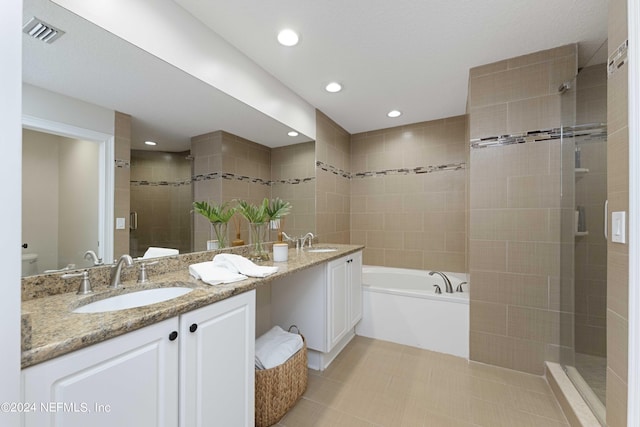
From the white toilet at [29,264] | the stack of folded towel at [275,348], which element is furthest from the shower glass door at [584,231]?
the white toilet at [29,264]

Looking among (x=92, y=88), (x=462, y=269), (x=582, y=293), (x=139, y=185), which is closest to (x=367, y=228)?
(x=462, y=269)

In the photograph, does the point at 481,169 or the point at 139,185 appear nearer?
the point at 139,185

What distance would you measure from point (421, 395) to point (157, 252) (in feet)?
6.23

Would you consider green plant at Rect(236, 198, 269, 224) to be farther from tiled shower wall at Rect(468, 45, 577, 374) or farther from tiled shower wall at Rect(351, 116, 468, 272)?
tiled shower wall at Rect(351, 116, 468, 272)

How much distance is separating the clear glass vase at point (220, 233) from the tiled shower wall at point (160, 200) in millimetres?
193

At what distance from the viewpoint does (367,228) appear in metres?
3.55

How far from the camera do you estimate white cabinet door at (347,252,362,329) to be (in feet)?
7.60

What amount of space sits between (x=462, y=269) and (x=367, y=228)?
1.22m

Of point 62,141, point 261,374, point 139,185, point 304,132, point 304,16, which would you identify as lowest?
point 261,374

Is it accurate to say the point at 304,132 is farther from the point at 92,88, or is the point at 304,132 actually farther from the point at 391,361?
the point at 391,361


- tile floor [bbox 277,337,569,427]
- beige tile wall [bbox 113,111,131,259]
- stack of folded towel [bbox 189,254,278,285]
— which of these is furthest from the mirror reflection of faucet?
tile floor [bbox 277,337,569,427]

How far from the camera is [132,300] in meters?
1.15

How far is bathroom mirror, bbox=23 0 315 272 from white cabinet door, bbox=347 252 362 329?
1.31m

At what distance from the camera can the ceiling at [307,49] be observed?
1.18 metres
